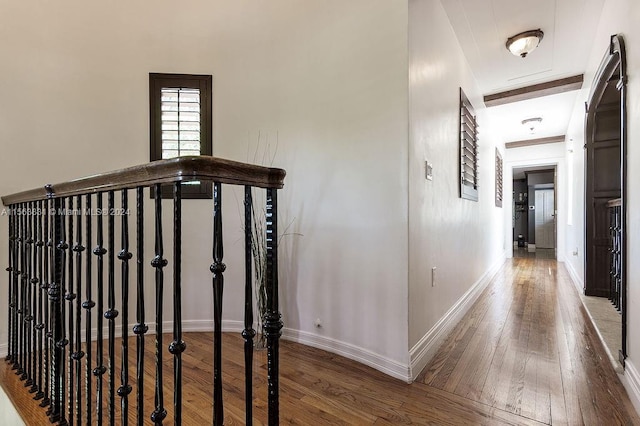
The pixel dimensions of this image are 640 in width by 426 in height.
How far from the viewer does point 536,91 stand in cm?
385

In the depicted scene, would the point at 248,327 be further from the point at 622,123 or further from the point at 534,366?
the point at 622,123

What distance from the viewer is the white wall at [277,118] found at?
198 cm

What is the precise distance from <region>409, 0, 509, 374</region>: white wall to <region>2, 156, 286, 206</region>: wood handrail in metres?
1.19

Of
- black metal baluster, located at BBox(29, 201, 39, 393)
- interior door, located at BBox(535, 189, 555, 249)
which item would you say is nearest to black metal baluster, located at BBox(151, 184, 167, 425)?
black metal baluster, located at BBox(29, 201, 39, 393)

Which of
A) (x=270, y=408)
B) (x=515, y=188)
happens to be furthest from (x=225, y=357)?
(x=515, y=188)

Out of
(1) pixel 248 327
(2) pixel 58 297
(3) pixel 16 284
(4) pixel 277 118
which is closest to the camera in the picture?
(1) pixel 248 327

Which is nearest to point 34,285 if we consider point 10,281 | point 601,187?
point 10,281

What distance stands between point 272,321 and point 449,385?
1.32 metres

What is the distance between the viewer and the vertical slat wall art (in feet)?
2.76

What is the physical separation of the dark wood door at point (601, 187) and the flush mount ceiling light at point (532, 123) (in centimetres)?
185

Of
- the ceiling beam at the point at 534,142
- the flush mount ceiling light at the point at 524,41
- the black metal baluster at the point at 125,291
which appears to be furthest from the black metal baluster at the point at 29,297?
the ceiling beam at the point at 534,142

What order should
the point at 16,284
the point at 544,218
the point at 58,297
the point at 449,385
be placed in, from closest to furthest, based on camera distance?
the point at 58,297, the point at 449,385, the point at 16,284, the point at 544,218

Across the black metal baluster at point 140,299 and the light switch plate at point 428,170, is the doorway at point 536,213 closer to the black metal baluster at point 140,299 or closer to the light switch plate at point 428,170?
the light switch plate at point 428,170

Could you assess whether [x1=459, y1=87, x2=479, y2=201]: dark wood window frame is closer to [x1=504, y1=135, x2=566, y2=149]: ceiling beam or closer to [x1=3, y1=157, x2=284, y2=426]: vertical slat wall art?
[x1=3, y1=157, x2=284, y2=426]: vertical slat wall art
